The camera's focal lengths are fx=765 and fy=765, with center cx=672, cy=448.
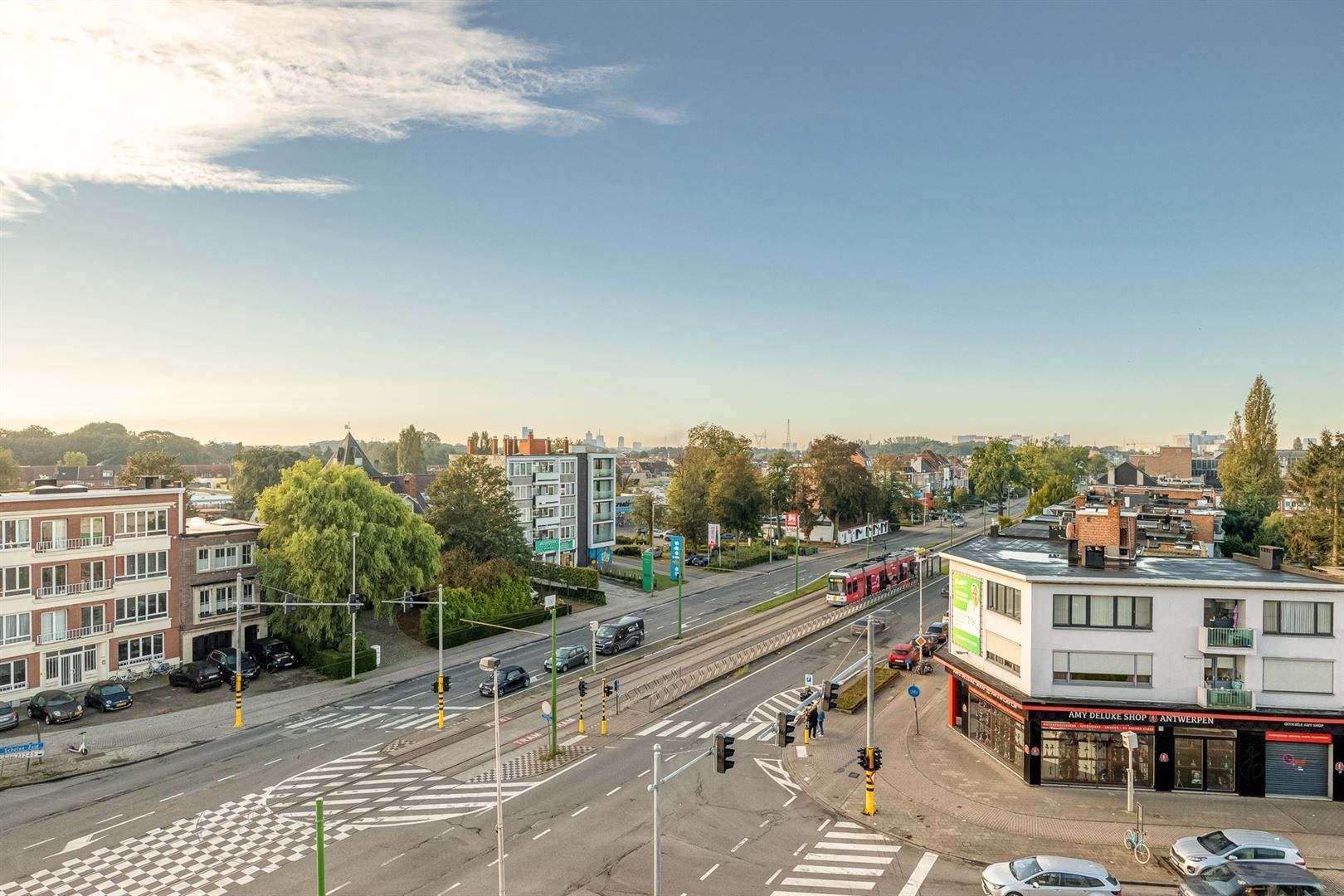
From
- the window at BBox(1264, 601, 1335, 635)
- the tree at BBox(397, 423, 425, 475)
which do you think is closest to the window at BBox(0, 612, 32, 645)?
the window at BBox(1264, 601, 1335, 635)

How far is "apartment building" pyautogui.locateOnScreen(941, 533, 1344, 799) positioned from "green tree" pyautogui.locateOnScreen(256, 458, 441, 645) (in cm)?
3897

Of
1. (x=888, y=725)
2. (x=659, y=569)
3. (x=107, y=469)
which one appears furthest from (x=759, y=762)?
(x=107, y=469)

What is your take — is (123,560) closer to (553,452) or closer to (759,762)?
(759,762)

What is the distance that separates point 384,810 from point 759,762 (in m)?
16.1

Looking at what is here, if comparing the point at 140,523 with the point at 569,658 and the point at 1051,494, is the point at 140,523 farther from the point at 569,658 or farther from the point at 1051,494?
the point at 1051,494

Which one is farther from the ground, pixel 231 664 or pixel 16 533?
pixel 16 533

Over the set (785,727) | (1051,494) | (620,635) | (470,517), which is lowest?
(620,635)

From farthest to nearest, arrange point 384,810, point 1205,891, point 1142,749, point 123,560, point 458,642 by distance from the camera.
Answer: point 458,642, point 123,560, point 1142,749, point 384,810, point 1205,891

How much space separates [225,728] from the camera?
132 ft

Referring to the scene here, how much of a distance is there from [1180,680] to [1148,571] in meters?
4.95

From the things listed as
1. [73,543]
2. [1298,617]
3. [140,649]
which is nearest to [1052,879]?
[1298,617]

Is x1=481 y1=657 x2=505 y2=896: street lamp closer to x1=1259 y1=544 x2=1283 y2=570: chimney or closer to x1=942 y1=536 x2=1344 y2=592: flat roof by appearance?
x1=942 y1=536 x2=1344 y2=592: flat roof

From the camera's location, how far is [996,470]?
136 m

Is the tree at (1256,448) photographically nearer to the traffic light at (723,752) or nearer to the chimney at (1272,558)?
the chimney at (1272,558)
